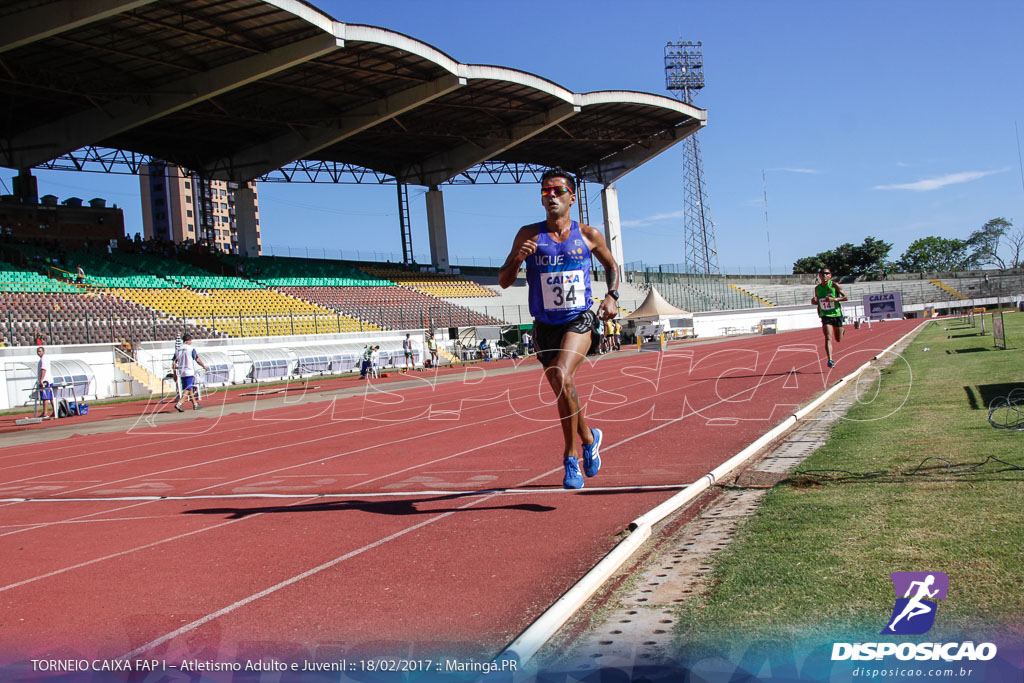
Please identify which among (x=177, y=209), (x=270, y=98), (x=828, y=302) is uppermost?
(x=177, y=209)

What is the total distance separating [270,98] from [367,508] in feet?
141

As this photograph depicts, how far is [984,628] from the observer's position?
274 centimetres

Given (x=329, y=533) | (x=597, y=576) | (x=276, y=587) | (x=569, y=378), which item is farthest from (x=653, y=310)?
(x=597, y=576)

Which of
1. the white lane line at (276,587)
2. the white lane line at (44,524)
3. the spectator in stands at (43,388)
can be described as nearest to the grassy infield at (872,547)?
the white lane line at (276,587)

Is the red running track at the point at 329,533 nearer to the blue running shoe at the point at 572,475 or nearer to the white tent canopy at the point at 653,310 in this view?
the blue running shoe at the point at 572,475

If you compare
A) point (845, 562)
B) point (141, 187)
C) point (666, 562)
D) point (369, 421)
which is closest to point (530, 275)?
point (666, 562)

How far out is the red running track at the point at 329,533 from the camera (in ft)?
11.4

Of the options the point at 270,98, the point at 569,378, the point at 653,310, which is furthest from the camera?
the point at 653,310

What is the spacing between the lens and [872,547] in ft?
12.3

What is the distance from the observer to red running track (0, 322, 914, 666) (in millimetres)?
3484

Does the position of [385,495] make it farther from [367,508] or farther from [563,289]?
[563,289]

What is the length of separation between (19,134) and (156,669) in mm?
49703

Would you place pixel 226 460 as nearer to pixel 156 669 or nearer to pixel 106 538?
pixel 106 538

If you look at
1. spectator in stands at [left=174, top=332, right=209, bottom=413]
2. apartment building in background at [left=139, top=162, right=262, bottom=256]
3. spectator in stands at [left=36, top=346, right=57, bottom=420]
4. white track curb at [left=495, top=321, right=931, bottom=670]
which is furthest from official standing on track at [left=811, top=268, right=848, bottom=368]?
apartment building in background at [left=139, top=162, right=262, bottom=256]
